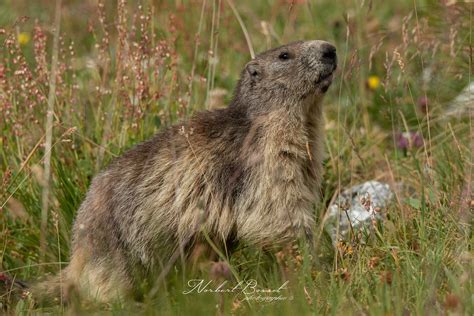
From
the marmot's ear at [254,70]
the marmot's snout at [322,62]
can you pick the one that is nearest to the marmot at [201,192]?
the marmot's snout at [322,62]

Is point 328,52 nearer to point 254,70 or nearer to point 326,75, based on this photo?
point 326,75

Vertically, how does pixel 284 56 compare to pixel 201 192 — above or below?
above

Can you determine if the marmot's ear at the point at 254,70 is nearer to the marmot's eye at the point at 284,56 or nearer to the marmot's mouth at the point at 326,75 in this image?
the marmot's eye at the point at 284,56

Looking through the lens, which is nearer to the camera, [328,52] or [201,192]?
[201,192]

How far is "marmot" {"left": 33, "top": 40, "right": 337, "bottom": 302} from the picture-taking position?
522 cm

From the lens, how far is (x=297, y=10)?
9.49 m

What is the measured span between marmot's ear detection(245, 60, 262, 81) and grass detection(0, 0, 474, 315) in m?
0.42

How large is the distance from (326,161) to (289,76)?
114cm

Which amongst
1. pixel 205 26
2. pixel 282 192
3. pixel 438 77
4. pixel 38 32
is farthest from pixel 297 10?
pixel 282 192

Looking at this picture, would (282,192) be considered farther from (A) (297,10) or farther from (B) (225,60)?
(A) (297,10)

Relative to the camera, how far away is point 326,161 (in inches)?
259

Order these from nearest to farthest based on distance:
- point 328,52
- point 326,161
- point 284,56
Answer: point 328,52 < point 284,56 < point 326,161

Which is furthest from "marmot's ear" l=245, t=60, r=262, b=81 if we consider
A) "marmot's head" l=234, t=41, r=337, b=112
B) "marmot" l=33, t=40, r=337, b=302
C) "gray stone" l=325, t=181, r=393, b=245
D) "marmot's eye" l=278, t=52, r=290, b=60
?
"gray stone" l=325, t=181, r=393, b=245

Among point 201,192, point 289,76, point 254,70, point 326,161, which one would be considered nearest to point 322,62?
point 289,76
